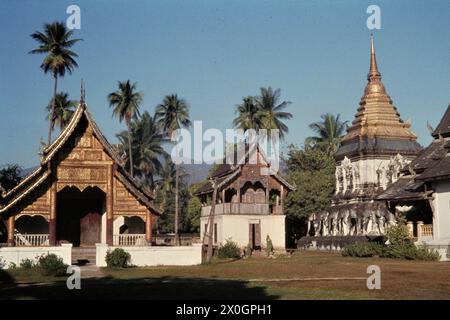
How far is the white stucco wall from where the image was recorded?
48.9 m

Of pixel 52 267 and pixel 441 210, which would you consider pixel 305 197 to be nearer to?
pixel 441 210

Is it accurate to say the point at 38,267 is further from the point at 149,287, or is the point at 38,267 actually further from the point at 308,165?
the point at 308,165

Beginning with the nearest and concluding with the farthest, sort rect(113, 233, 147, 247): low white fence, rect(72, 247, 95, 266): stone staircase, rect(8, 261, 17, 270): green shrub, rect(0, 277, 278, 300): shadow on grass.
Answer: rect(0, 277, 278, 300): shadow on grass
rect(8, 261, 17, 270): green shrub
rect(72, 247, 95, 266): stone staircase
rect(113, 233, 147, 247): low white fence

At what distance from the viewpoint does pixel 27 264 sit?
2798 centimetres

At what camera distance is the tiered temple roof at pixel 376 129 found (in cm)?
5131

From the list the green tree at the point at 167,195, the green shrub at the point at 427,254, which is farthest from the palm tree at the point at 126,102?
the green shrub at the point at 427,254

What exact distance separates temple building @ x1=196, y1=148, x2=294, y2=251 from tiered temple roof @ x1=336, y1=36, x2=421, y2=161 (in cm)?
720

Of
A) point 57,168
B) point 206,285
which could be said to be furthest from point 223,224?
point 206,285

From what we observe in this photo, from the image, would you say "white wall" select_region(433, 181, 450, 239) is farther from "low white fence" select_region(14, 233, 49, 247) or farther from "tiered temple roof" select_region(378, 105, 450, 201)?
"low white fence" select_region(14, 233, 49, 247)

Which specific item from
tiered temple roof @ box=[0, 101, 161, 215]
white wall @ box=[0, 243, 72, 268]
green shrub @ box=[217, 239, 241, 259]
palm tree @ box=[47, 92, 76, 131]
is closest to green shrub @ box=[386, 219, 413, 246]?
green shrub @ box=[217, 239, 241, 259]

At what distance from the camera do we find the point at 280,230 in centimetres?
4953

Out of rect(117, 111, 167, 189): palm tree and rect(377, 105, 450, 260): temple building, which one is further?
rect(117, 111, 167, 189): palm tree

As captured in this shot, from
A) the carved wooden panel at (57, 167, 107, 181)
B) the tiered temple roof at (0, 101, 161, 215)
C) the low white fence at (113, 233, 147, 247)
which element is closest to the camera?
the tiered temple roof at (0, 101, 161, 215)

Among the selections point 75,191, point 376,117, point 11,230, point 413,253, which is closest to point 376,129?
point 376,117
